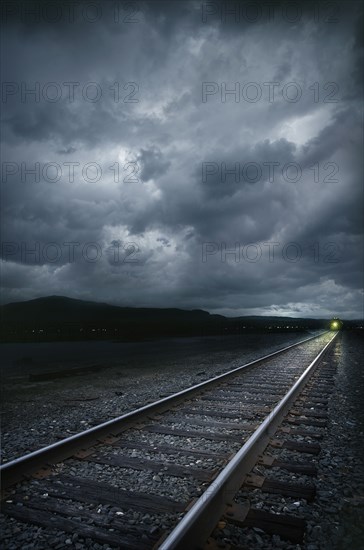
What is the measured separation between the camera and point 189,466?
4.35 meters

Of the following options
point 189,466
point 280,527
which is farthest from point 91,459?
point 280,527

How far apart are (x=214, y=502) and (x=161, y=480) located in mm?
968

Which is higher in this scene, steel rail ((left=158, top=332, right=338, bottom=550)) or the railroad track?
steel rail ((left=158, top=332, right=338, bottom=550))

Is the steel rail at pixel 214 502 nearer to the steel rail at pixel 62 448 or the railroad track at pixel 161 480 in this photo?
the railroad track at pixel 161 480

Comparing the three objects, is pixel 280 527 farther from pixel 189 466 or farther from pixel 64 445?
pixel 64 445

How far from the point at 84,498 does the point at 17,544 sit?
2.48 feet

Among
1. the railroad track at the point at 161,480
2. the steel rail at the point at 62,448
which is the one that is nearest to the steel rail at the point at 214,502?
the railroad track at the point at 161,480

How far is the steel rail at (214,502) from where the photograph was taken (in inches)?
106

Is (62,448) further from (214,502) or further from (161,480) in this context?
(214,502)

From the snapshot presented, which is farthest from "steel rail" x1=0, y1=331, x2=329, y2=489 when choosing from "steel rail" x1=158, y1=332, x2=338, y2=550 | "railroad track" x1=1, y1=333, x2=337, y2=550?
"steel rail" x1=158, y1=332, x2=338, y2=550

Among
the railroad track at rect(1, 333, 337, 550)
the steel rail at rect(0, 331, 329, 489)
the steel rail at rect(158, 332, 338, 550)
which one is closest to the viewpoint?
the steel rail at rect(158, 332, 338, 550)

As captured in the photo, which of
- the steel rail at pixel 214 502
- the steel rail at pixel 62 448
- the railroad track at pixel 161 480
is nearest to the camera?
the steel rail at pixel 214 502

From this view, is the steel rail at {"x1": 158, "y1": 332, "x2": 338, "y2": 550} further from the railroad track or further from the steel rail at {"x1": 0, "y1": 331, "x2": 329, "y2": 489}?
the steel rail at {"x1": 0, "y1": 331, "x2": 329, "y2": 489}

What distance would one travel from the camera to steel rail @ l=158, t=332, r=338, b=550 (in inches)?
106
